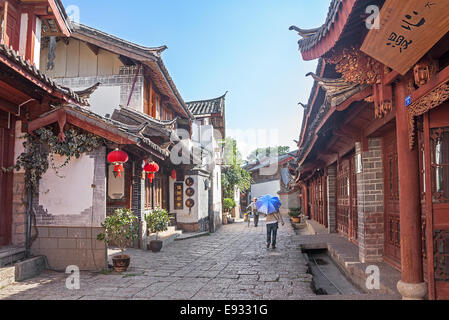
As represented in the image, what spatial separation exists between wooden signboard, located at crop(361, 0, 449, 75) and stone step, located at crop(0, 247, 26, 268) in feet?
21.2

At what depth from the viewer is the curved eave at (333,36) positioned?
11.5ft

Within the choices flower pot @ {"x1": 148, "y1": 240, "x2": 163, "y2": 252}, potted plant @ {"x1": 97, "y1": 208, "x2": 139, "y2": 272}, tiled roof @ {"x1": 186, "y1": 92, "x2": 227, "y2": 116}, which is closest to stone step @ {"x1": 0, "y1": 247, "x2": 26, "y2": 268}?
potted plant @ {"x1": 97, "y1": 208, "x2": 139, "y2": 272}

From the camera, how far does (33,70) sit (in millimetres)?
5965

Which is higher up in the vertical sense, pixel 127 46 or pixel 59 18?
pixel 127 46

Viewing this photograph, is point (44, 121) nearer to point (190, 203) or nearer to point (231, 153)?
point (190, 203)

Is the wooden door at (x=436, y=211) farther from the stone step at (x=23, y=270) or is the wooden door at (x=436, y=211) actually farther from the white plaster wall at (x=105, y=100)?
the white plaster wall at (x=105, y=100)

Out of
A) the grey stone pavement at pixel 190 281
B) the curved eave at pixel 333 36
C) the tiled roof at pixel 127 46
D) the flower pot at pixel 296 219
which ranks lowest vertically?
the flower pot at pixel 296 219

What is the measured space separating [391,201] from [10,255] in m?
6.65

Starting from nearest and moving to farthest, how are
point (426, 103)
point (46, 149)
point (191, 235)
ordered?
1. point (426, 103)
2. point (46, 149)
3. point (191, 235)

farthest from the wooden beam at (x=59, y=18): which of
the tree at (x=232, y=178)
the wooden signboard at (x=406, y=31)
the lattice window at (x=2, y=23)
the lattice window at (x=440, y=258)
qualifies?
the tree at (x=232, y=178)

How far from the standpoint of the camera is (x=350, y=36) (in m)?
4.16

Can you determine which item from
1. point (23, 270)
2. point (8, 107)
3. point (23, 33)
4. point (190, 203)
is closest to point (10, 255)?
point (23, 270)

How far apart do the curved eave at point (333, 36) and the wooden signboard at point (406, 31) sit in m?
0.29

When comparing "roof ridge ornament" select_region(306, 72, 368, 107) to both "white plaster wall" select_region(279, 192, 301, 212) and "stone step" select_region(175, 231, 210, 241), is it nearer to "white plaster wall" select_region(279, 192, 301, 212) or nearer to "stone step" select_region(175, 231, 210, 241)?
"stone step" select_region(175, 231, 210, 241)
